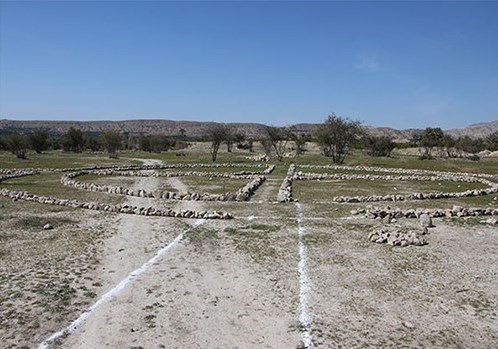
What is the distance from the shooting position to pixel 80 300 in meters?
8.59

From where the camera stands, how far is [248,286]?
375 inches

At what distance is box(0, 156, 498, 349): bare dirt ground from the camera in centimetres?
725

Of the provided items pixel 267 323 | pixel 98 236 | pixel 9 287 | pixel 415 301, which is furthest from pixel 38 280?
pixel 415 301

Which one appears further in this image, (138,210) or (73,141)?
(73,141)

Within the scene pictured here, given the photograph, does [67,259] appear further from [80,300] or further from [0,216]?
[0,216]

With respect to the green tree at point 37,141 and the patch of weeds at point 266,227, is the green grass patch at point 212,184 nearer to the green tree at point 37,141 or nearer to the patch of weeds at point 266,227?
the patch of weeds at point 266,227

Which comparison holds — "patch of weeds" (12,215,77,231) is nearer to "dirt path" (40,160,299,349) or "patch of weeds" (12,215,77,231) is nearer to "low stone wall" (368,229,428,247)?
"dirt path" (40,160,299,349)

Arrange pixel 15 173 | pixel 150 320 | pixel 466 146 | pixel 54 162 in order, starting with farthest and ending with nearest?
pixel 466 146 → pixel 54 162 → pixel 15 173 → pixel 150 320

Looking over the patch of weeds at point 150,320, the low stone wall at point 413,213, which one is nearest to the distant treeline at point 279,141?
the low stone wall at point 413,213

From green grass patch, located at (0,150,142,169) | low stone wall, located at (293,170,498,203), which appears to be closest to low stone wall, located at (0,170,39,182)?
green grass patch, located at (0,150,142,169)

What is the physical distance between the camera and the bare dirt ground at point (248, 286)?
725 cm

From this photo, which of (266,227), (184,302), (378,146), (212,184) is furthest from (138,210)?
(378,146)

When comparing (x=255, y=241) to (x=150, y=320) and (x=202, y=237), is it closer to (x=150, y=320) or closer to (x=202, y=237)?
(x=202, y=237)

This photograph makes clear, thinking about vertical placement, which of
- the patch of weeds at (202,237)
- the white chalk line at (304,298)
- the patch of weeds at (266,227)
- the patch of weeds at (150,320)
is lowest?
the patch of weeds at (150,320)
